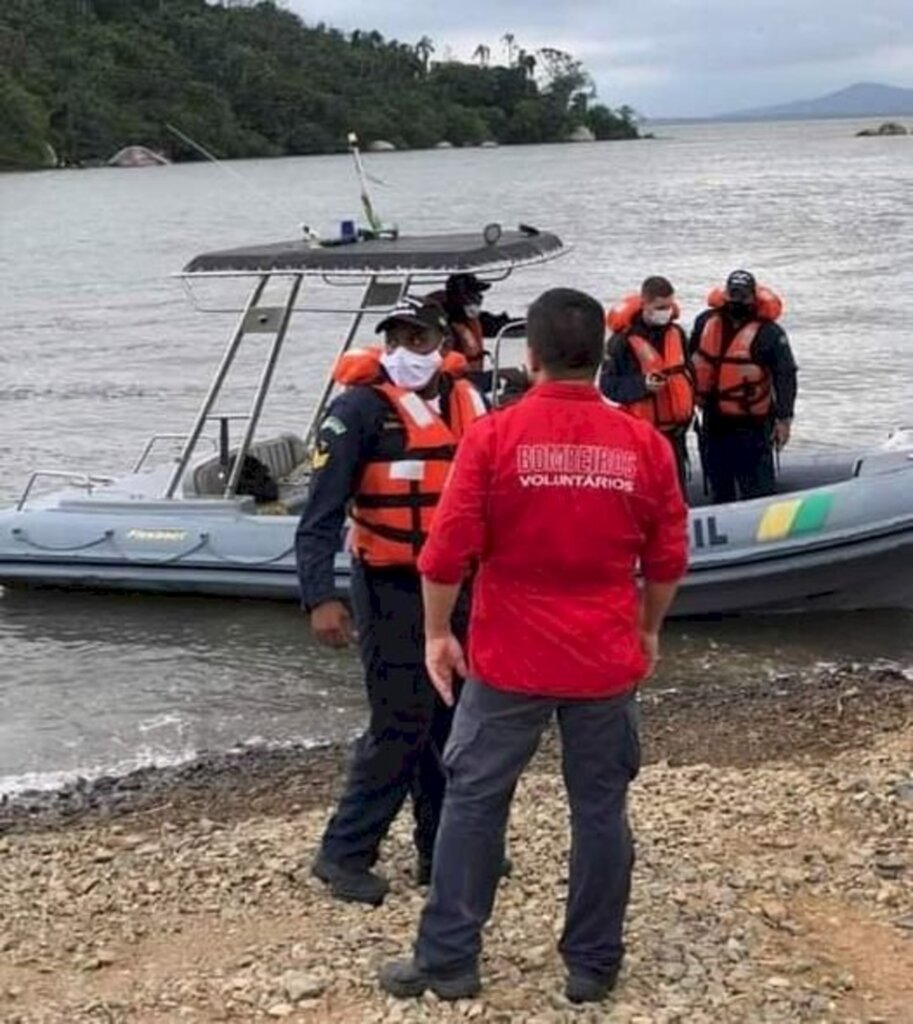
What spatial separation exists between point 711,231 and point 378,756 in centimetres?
3539


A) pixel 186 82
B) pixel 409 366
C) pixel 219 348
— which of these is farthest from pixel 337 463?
pixel 186 82

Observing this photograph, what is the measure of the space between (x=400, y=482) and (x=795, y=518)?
13.9ft

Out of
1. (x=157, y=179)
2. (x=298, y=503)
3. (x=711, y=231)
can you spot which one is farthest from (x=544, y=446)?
(x=157, y=179)

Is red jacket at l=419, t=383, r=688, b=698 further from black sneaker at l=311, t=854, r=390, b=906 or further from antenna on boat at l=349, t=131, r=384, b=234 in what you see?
antenna on boat at l=349, t=131, r=384, b=234

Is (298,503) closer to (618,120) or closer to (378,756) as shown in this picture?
(378,756)

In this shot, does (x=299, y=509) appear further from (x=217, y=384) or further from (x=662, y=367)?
(x=662, y=367)

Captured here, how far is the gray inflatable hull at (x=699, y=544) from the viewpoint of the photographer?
7992mm

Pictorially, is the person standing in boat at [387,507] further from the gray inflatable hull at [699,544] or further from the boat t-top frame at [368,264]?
the gray inflatable hull at [699,544]

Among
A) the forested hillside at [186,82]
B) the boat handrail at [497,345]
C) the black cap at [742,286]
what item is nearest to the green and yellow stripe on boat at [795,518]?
the black cap at [742,286]

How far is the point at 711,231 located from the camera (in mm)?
38500

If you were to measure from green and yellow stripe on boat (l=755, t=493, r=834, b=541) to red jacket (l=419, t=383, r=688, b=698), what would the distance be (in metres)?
4.63

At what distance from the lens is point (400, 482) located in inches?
161

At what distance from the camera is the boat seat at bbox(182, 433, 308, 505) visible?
30.0ft

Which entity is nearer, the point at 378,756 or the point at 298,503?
the point at 378,756
